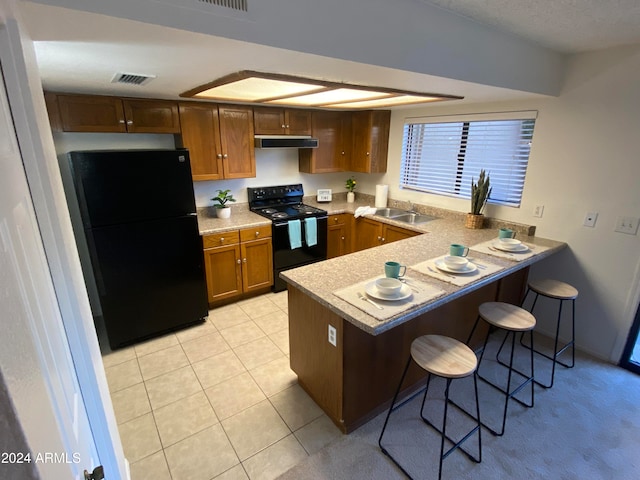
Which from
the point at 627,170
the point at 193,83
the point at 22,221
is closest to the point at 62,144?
the point at 193,83

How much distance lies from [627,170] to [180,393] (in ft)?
12.1

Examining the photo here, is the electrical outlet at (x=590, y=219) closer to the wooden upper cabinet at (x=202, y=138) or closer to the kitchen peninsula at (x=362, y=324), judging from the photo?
the kitchen peninsula at (x=362, y=324)

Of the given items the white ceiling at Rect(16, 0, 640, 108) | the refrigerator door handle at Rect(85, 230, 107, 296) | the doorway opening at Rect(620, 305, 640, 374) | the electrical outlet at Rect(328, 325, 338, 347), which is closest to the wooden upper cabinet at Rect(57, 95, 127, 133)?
the white ceiling at Rect(16, 0, 640, 108)

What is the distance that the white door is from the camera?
39cm

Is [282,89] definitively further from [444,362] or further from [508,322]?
[508,322]

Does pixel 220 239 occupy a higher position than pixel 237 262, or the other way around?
pixel 220 239

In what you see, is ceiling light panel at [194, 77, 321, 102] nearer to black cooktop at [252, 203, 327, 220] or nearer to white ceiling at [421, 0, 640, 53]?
white ceiling at [421, 0, 640, 53]

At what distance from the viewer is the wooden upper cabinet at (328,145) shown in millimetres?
3980

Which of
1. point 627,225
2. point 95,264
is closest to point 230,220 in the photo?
point 95,264

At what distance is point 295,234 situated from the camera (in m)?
3.66

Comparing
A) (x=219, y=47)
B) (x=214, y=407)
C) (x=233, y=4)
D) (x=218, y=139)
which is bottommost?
(x=214, y=407)

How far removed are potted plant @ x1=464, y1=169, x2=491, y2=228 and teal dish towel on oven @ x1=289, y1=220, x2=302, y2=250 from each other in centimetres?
177

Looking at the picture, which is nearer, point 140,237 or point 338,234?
point 140,237

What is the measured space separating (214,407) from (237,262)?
4.95 feet
